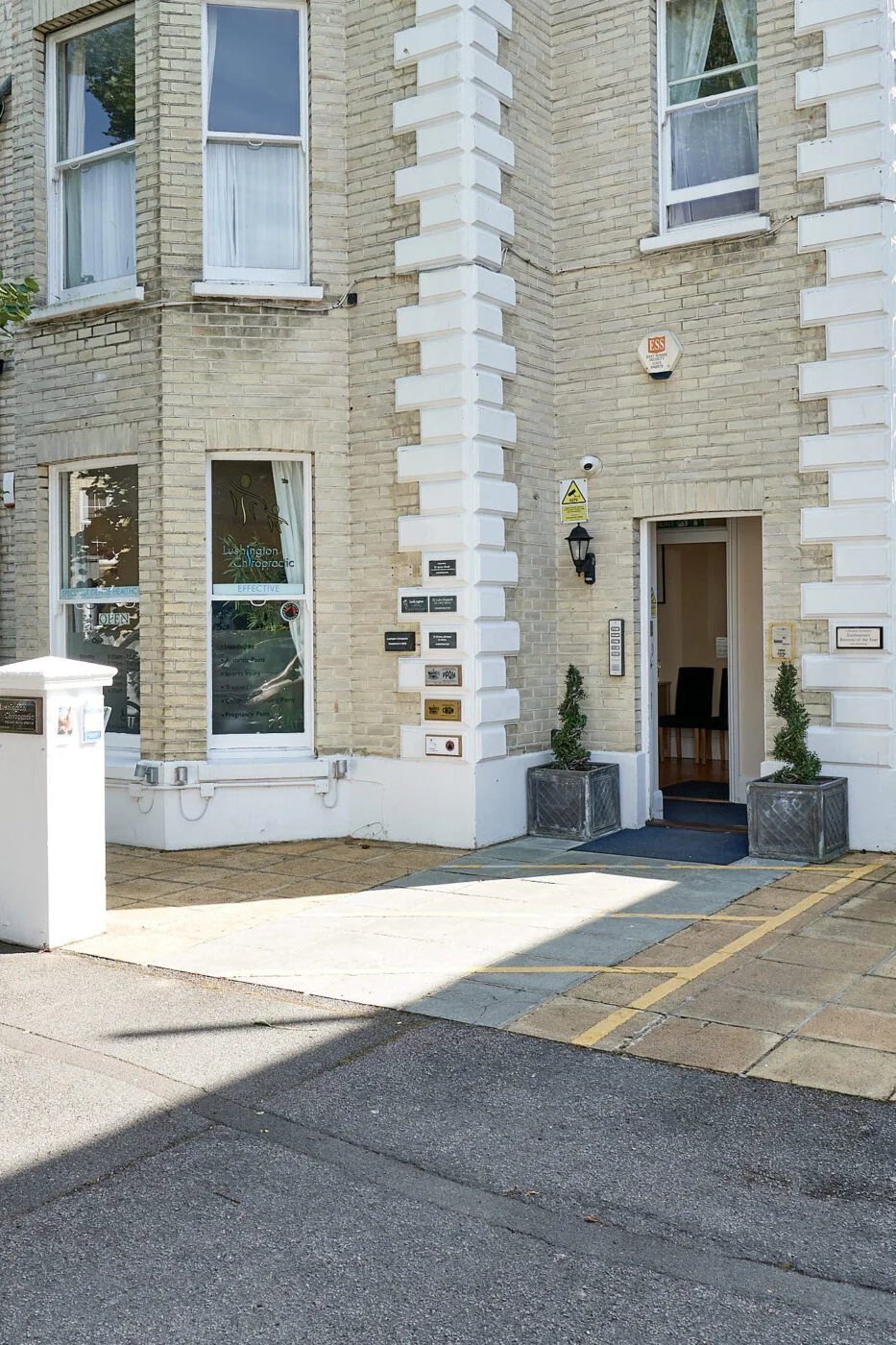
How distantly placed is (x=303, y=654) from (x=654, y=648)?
3.25 meters

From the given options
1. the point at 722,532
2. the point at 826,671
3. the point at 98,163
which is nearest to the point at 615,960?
the point at 826,671

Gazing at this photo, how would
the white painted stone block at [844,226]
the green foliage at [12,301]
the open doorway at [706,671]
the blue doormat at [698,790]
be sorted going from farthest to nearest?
the blue doormat at [698,790] < the open doorway at [706,671] < the white painted stone block at [844,226] < the green foliage at [12,301]

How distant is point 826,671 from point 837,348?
2.50 metres

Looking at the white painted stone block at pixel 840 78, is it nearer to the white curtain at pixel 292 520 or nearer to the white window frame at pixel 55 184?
the white curtain at pixel 292 520

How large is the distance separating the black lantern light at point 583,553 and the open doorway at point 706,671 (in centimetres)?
61

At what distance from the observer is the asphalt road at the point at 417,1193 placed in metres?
3.32

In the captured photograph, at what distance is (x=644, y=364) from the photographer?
409 inches

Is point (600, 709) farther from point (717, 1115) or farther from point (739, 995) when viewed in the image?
point (717, 1115)

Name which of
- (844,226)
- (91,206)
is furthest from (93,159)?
(844,226)

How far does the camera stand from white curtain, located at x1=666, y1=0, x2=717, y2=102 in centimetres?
1048

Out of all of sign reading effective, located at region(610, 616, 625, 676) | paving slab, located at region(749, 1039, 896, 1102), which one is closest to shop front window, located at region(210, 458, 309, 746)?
sign reading effective, located at region(610, 616, 625, 676)

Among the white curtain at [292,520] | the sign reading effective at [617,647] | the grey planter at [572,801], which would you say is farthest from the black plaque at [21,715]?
the sign reading effective at [617,647]

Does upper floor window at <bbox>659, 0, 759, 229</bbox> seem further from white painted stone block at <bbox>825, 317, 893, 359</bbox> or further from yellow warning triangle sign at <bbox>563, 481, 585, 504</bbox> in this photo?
yellow warning triangle sign at <bbox>563, 481, 585, 504</bbox>

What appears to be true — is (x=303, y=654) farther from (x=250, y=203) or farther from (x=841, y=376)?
(x=841, y=376)
